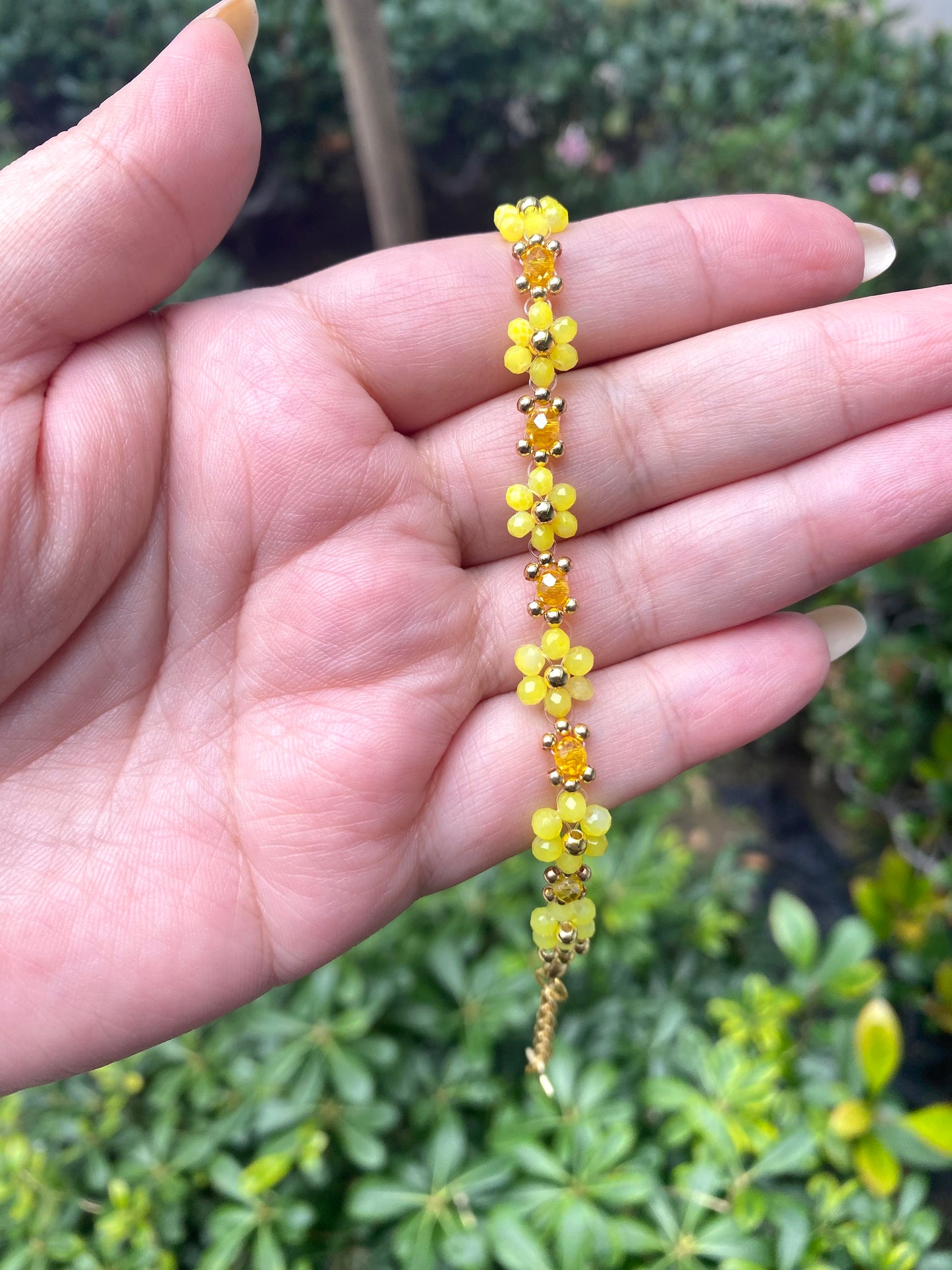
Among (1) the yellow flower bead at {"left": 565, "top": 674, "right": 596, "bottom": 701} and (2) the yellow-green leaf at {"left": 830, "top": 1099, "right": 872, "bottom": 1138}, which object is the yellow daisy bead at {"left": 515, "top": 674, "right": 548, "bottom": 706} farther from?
(2) the yellow-green leaf at {"left": 830, "top": 1099, "right": 872, "bottom": 1138}

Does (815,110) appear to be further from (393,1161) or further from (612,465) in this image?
(393,1161)

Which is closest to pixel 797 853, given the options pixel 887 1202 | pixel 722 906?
pixel 722 906

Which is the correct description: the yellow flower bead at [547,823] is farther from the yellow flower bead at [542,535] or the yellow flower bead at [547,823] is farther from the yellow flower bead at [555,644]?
the yellow flower bead at [542,535]

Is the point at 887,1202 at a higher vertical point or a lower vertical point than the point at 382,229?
lower

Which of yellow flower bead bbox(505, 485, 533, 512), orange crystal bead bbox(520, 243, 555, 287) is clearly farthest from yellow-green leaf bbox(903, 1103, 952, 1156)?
orange crystal bead bbox(520, 243, 555, 287)

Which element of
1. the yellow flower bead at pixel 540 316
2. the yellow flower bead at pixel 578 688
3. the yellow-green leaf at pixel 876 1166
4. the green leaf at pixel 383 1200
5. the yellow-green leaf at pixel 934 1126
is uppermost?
the yellow flower bead at pixel 540 316

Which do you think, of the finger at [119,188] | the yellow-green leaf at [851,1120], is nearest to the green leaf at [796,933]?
the yellow-green leaf at [851,1120]
